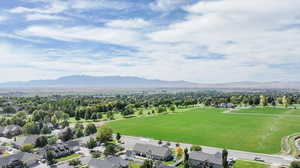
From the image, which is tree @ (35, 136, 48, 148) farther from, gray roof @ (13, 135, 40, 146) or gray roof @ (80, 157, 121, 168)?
gray roof @ (80, 157, 121, 168)

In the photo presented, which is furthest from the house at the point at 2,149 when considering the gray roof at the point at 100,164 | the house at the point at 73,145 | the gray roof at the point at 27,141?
the gray roof at the point at 100,164

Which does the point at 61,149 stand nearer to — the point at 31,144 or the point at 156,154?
the point at 31,144

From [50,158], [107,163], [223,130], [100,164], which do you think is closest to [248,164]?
[107,163]

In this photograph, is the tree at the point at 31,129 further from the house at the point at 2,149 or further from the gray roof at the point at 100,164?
the gray roof at the point at 100,164

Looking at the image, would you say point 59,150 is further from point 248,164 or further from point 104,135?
point 248,164

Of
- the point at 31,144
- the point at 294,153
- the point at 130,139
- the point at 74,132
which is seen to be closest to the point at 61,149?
the point at 31,144
